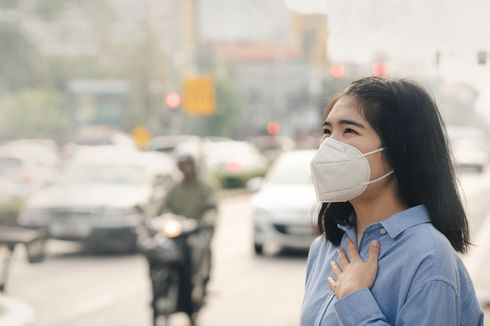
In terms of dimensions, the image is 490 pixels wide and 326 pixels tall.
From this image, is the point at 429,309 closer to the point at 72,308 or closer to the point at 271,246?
the point at 72,308

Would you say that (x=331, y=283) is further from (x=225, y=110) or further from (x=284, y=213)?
(x=225, y=110)

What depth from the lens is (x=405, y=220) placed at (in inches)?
98.5

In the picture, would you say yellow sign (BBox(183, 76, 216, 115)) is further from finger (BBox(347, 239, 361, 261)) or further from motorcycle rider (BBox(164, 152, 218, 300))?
finger (BBox(347, 239, 361, 261))

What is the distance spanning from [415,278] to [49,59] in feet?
176

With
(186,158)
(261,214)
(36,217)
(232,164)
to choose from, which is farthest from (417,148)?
(232,164)

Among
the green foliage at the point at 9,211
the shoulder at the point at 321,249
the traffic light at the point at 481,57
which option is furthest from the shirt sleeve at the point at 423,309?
the green foliage at the point at 9,211

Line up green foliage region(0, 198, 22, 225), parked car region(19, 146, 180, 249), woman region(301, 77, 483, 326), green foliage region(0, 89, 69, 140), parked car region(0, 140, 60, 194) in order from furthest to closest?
green foliage region(0, 89, 69, 140), parked car region(0, 140, 60, 194), green foliage region(0, 198, 22, 225), parked car region(19, 146, 180, 249), woman region(301, 77, 483, 326)

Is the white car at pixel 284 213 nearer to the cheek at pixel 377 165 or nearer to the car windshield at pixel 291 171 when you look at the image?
the car windshield at pixel 291 171

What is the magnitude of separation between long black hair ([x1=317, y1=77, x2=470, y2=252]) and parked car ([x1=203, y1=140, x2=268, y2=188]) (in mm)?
29012

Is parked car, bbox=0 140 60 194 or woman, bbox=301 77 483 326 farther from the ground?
woman, bbox=301 77 483 326

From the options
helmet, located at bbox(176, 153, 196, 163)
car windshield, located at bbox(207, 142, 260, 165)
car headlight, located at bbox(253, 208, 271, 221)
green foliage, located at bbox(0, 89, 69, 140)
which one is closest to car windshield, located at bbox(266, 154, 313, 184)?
car headlight, located at bbox(253, 208, 271, 221)

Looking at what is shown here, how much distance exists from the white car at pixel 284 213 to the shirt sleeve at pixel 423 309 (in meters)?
11.0

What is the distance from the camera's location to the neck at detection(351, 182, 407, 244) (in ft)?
8.43

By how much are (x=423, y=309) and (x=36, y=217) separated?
43.1ft
